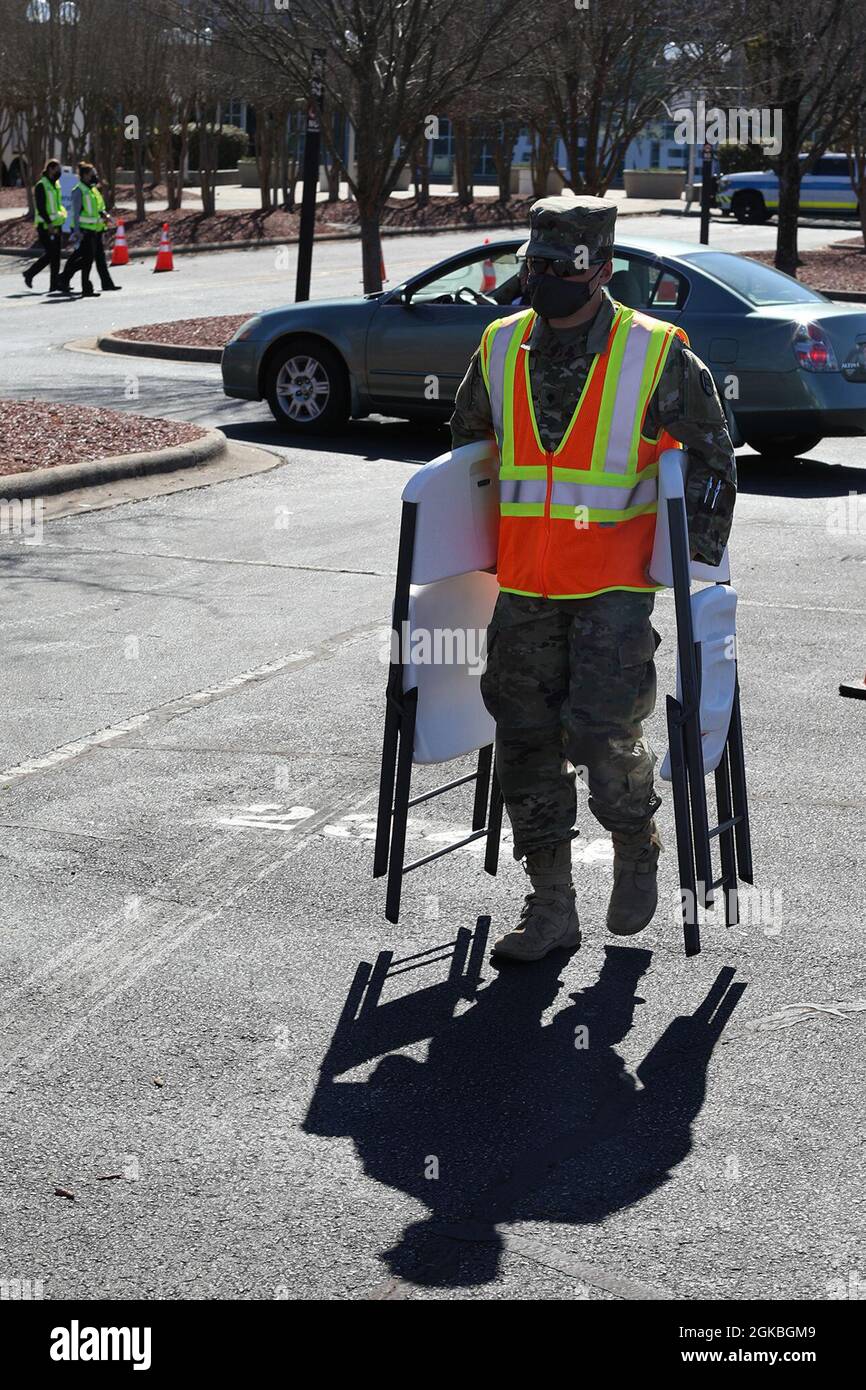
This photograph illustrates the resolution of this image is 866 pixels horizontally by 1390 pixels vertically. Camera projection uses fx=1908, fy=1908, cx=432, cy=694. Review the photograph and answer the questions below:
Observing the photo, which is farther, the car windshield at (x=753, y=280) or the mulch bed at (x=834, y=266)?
the mulch bed at (x=834, y=266)

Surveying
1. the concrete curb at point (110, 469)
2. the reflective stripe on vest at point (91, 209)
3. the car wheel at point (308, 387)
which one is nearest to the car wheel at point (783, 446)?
the car wheel at point (308, 387)

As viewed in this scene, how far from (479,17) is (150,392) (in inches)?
251

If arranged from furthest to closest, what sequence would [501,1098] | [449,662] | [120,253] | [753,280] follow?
[120,253]
[753,280]
[449,662]
[501,1098]

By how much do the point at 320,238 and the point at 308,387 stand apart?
86.1 feet

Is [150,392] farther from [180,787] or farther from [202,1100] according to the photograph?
[202,1100]

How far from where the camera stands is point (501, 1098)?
4.16 meters

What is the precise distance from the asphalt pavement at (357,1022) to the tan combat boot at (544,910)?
Result: 0.07 metres

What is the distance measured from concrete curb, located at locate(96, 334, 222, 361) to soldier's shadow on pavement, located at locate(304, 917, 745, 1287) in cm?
1560

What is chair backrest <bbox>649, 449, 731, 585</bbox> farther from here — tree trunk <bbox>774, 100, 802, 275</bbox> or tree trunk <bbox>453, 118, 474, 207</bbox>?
tree trunk <bbox>453, 118, 474, 207</bbox>

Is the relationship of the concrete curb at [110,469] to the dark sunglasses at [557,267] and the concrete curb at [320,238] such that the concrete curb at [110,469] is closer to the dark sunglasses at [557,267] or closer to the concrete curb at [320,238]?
the dark sunglasses at [557,267]

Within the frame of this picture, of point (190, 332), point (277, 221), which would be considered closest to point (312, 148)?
point (190, 332)

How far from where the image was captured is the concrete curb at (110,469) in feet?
37.8

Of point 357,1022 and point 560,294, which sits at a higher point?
point 560,294

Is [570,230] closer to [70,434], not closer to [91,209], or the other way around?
[70,434]
